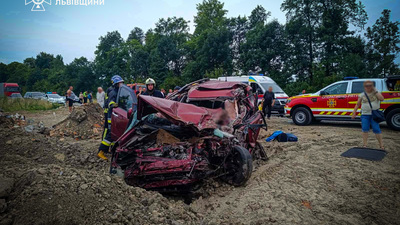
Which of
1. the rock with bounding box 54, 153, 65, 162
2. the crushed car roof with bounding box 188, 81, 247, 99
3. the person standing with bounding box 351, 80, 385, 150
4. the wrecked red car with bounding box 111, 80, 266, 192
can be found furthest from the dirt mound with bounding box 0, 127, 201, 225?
the person standing with bounding box 351, 80, 385, 150

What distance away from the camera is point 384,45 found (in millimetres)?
17422

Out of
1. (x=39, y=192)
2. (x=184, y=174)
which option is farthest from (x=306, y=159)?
(x=39, y=192)

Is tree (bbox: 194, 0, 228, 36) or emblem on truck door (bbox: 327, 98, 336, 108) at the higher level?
tree (bbox: 194, 0, 228, 36)

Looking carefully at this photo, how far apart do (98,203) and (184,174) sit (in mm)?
1179

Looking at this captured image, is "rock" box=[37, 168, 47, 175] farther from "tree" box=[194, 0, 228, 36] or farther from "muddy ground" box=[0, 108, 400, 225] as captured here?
"tree" box=[194, 0, 228, 36]

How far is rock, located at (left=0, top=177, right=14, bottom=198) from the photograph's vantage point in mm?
2483

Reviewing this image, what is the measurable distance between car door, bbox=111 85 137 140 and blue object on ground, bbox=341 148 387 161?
15.4 ft

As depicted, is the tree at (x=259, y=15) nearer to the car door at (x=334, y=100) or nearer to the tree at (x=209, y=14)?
the tree at (x=209, y=14)

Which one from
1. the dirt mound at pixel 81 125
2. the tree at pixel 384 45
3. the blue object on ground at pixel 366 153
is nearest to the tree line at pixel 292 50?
the tree at pixel 384 45

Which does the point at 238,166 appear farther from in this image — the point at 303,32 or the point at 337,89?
the point at 303,32

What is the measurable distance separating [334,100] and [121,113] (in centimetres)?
749

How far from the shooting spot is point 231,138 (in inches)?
140

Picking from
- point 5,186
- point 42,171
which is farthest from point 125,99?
point 5,186

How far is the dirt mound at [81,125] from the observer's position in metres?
8.07
